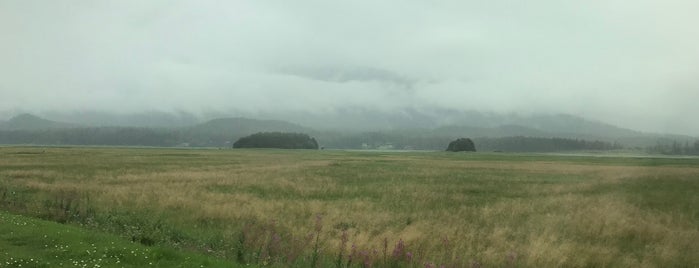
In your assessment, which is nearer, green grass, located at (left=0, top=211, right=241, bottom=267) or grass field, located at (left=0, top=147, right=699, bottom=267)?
green grass, located at (left=0, top=211, right=241, bottom=267)

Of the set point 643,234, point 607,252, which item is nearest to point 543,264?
point 607,252

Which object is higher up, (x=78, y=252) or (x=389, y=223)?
(x=78, y=252)

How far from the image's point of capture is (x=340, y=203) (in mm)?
31422

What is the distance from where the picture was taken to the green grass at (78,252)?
11.8 meters

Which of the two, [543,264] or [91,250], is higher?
[91,250]

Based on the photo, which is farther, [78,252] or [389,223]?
[389,223]

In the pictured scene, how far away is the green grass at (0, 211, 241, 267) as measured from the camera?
11.8 metres

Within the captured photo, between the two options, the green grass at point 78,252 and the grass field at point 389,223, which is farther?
the grass field at point 389,223

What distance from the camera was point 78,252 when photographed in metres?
12.6

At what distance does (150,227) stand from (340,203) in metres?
14.2

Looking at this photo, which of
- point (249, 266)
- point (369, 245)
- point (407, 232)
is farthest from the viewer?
point (407, 232)

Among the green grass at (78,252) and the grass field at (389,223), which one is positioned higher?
the green grass at (78,252)

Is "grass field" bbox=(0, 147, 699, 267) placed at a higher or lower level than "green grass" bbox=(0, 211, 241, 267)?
lower

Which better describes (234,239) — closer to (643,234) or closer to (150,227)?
(150,227)
